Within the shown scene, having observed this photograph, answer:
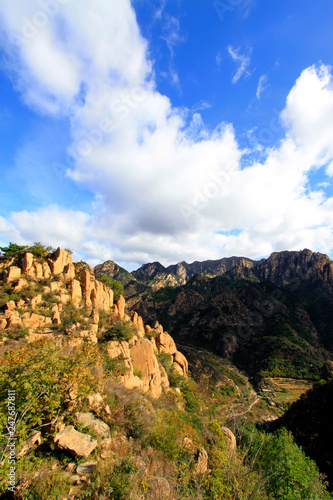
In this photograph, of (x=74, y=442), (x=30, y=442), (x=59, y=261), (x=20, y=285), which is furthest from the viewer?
(x=59, y=261)

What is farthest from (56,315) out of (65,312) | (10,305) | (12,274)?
(12,274)

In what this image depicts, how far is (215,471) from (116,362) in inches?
471

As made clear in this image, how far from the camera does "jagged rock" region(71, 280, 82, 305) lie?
1073 inches

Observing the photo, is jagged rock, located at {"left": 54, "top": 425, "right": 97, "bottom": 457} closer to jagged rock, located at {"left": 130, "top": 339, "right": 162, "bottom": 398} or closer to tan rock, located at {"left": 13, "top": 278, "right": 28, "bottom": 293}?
jagged rock, located at {"left": 130, "top": 339, "right": 162, "bottom": 398}

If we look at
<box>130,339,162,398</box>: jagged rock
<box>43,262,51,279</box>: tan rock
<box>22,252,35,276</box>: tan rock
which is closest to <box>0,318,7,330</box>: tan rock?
<box>22,252,35,276</box>: tan rock

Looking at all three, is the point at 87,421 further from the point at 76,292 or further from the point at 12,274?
the point at 12,274

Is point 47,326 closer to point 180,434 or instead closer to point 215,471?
point 180,434

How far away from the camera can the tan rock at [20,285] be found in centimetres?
2325

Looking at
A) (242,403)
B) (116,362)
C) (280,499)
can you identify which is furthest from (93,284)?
(242,403)

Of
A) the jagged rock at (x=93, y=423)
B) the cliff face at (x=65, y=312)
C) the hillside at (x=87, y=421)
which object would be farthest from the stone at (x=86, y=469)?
the cliff face at (x=65, y=312)

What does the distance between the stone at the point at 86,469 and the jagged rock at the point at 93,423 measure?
1.80m

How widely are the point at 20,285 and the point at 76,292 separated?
6.56 meters

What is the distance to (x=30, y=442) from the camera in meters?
8.20

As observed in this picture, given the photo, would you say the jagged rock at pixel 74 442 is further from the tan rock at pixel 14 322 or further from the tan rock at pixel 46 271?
the tan rock at pixel 46 271
